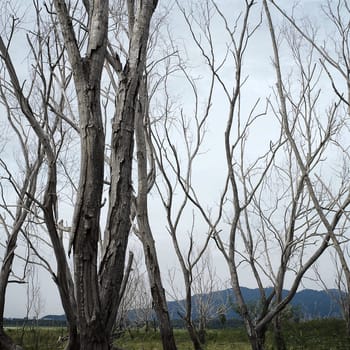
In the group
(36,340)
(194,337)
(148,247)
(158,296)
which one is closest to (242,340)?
(36,340)

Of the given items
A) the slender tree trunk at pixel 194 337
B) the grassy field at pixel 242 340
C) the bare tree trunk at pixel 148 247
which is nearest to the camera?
the bare tree trunk at pixel 148 247

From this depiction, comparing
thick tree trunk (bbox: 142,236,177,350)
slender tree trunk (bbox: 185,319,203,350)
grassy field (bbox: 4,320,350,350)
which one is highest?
thick tree trunk (bbox: 142,236,177,350)

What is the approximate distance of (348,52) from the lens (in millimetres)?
3229

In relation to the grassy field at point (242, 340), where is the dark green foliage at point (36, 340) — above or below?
above

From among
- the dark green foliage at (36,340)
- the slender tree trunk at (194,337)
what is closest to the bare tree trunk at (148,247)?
the slender tree trunk at (194,337)

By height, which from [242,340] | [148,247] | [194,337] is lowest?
[242,340]

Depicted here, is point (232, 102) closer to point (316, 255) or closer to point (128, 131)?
point (316, 255)

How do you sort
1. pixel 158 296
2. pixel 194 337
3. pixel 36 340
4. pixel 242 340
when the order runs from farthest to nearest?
1. pixel 242 340
2. pixel 36 340
3. pixel 194 337
4. pixel 158 296

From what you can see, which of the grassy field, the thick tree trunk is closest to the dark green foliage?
the grassy field

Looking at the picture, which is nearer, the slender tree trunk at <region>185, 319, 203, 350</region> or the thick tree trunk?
the thick tree trunk

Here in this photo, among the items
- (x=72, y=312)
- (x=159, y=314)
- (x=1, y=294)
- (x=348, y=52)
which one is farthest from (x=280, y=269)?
(x=1, y=294)

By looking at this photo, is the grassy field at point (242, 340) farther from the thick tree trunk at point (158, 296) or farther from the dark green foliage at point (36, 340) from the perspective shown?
the thick tree trunk at point (158, 296)

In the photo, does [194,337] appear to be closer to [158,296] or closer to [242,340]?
[158,296]

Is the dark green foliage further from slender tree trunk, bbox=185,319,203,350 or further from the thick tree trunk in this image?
the thick tree trunk
